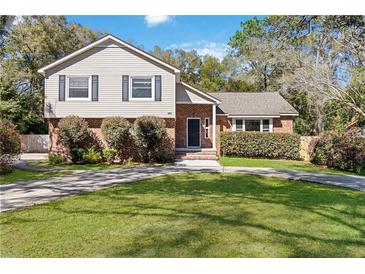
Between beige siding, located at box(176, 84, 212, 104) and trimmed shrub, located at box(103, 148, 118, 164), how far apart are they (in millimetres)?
5134

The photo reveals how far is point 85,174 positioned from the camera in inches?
448

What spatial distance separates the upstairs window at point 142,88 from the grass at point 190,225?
355 inches

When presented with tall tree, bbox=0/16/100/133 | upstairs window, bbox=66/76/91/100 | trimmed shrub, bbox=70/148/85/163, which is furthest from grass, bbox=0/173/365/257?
tall tree, bbox=0/16/100/133

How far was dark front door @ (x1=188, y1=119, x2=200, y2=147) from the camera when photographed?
19.0 m

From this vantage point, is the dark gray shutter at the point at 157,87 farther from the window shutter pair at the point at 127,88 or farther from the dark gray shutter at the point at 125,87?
the dark gray shutter at the point at 125,87

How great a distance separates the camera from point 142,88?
16422 mm

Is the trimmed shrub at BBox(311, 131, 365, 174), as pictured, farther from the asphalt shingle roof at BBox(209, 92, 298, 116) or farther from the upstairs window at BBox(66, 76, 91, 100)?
the upstairs window at BBox(66, 76, 91, 100)

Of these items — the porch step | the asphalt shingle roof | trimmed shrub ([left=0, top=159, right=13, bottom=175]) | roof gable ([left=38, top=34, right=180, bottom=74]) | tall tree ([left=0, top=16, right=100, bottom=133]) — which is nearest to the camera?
trimmed shrub ([left=0, top=159, right=13, bottom=175])

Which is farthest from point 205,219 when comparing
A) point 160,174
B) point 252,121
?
point 252,121

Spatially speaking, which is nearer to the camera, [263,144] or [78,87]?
[78,87]

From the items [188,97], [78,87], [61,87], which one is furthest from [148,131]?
[61,87]

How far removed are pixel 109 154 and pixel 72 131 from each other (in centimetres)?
227

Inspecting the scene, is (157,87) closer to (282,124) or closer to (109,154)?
(109,154)

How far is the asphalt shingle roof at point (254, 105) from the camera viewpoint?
834 inches
